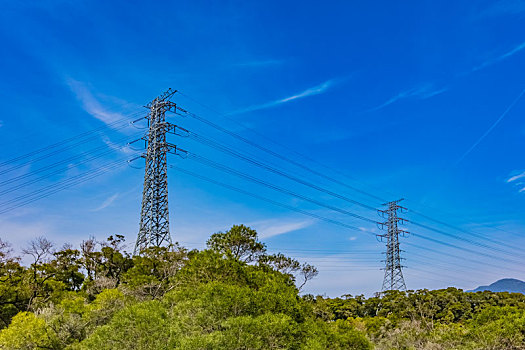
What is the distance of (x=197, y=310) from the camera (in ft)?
53.6

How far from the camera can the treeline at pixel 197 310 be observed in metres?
15.3

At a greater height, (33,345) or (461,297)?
(461,297)

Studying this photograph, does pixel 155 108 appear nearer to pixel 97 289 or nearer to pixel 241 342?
pixel 97 289

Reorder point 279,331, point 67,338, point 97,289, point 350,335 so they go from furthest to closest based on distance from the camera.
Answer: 1. point 97,289
2. point 350,335
3. point 67,338
4. point 279,331

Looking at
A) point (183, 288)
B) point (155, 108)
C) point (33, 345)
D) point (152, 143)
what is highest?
point (155, 108)

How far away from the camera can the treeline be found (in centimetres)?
1532

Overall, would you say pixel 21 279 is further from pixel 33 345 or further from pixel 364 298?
pixel 364 298

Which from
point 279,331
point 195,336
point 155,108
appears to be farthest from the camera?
point 155,108

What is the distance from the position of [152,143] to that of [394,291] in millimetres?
35048

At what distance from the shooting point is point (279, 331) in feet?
52.0

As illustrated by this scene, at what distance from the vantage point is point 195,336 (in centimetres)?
1455

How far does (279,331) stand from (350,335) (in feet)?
31.7

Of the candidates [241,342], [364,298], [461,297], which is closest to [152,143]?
[241,342]

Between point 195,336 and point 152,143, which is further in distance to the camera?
point 152,143
